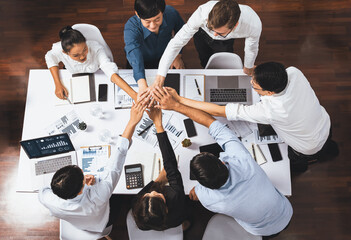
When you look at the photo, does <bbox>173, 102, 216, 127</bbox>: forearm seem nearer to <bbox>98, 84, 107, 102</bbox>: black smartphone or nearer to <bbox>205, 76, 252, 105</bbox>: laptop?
<bbox>205, 76, 252, 105</bbox>: laptop

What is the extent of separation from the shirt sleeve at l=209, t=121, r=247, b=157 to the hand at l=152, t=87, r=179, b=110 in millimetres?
405

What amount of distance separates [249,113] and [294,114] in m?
0.33

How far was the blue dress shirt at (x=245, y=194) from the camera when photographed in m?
1.89

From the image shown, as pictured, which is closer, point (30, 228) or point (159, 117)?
point (159, 117)

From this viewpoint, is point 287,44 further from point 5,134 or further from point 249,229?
point 5,134

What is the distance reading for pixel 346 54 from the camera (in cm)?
362

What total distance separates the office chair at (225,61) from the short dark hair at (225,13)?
22.7 inches

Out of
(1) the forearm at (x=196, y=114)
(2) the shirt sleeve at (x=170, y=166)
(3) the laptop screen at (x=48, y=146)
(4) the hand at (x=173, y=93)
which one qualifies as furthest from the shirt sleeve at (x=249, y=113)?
(3) the laptop screen at (x=48, y=146)

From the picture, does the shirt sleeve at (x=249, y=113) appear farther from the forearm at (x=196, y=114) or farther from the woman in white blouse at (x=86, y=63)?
the woman in white blouse at (x=86, y=63)

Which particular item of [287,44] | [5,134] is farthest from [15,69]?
[287,44]

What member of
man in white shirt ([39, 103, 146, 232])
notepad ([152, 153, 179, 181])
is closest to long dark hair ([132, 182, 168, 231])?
man in white shirt ([39, 103, 146, 232])

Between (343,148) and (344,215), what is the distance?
0.75 m

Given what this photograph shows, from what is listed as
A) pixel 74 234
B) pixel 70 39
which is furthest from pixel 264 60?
pixel 74 234

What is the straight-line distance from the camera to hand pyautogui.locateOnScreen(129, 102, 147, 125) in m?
2.37
